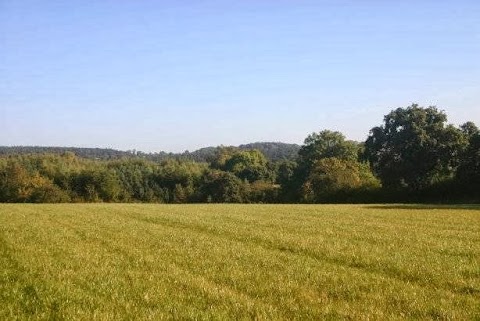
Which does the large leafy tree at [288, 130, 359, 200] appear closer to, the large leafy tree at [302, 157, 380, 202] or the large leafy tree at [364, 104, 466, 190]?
the large leafy tree at [302, 157, 380, 202]

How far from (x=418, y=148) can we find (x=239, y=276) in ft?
235

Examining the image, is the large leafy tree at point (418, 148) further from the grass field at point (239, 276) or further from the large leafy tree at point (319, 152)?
the grass field at point (239, 276)

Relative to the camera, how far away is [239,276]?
535 inches

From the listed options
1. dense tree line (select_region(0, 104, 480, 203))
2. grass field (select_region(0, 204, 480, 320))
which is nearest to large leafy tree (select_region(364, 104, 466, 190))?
dense tree line (select_region(0, 104, 480, 203))

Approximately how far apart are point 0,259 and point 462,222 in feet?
92.6

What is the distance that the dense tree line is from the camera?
77.3 meters

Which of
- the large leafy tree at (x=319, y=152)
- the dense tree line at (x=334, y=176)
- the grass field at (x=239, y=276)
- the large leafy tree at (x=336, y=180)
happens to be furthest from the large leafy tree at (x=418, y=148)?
the grass field at (x=239, y=276)

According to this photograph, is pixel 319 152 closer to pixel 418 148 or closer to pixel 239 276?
pixel 418 148

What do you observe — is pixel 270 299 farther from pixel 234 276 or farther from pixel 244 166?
pixel 244 166

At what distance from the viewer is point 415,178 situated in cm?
7944

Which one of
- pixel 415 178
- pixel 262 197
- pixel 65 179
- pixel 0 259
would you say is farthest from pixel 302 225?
pixel 65 179

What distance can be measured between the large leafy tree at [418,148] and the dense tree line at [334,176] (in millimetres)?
146

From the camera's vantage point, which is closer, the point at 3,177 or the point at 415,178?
the point at 415,178

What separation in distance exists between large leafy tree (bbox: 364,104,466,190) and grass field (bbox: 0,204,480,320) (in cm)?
5745
